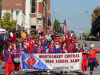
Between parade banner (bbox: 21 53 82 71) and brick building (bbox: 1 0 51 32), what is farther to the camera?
brick building (bbox: 1 0 51 32)

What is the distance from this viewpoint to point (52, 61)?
12.0 meters

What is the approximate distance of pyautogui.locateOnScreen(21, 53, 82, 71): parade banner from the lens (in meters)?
12.0

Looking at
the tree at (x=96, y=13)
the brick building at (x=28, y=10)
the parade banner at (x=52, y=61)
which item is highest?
the tree at (x=96, y=13)

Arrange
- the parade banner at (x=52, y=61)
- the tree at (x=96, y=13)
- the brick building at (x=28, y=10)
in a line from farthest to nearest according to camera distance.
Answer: the tree at (x=96, y=13) → the brick building at (x=28, y=10) → the parade banner at (x=52, y=61)

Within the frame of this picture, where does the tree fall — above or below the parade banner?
above

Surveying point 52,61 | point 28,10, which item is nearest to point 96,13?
point 28,10

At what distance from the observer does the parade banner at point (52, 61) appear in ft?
39.3

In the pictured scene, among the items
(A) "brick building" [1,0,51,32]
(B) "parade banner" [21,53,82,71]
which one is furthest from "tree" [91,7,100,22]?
(B) "parade banner" [21,53,82,71]

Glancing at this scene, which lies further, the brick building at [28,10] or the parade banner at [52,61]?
the brick building at [28,10]

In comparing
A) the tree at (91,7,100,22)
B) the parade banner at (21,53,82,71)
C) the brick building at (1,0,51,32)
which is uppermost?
the tree at (91,7,100,22)

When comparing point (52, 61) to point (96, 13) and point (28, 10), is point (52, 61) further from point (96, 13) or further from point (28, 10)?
point (96, 13)

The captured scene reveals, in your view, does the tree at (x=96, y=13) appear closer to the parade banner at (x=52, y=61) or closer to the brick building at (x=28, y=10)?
the brick building at (x=28, y=10)

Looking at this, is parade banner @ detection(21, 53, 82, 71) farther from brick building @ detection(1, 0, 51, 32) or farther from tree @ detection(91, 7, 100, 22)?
tree @ detection(91, 7, 100, 22)

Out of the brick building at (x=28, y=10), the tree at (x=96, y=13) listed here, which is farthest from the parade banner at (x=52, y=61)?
the tree at (x=96, y=13)
